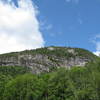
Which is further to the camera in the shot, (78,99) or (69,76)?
(69,76)

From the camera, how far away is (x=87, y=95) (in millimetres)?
53438

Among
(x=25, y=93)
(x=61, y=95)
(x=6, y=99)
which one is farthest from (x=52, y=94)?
(x=6, y=99)

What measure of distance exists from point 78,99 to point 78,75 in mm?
10218

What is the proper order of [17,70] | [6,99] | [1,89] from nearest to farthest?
1. [6,99]
2. [1,89]
3. [17,70]

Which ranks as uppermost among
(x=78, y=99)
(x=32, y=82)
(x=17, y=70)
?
(x=17, y=70)

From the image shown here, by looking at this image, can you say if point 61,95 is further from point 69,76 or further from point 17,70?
point 17,70

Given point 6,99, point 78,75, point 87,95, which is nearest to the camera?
point 87,95

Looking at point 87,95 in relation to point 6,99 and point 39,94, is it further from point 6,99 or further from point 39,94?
point 6,99

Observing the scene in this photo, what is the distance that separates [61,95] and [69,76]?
186 inches

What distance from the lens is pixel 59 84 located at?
63.6m

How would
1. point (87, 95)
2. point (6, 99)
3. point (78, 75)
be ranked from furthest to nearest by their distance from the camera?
point (6, 99)
point (78, 75)
point (87, 95)

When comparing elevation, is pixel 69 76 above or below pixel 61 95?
above

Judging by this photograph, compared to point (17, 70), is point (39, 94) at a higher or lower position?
lower

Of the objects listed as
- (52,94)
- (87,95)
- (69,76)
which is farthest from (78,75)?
(87,95)
